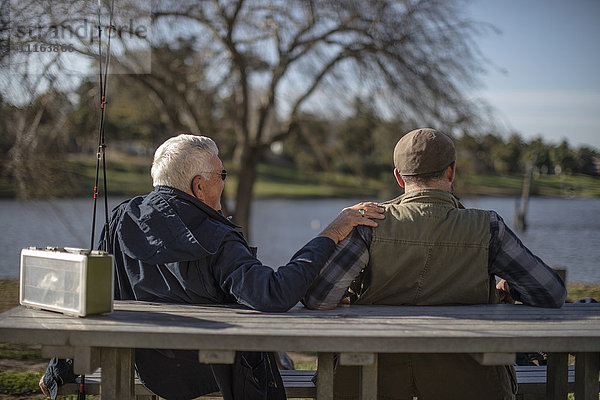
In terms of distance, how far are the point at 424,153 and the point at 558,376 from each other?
3.46 feet

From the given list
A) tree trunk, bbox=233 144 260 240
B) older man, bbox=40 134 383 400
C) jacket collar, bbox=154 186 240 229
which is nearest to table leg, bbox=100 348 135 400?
older man, bbox=40 134 383 400

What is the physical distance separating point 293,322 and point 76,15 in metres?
5.24

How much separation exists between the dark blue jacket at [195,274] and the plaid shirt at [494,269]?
0.08 metres

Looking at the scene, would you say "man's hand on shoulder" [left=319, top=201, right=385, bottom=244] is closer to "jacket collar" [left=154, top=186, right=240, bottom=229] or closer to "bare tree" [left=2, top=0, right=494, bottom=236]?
"jacket collar" [left=154, top=186, right=240, bottom=229]

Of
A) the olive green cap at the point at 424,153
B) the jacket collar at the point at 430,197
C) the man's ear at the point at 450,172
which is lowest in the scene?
the jacket collar at the point at 430,197

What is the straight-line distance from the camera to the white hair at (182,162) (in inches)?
112

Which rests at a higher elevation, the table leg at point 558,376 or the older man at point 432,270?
the older man at point 432,270

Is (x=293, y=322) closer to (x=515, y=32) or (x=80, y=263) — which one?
(x=80, y=263)

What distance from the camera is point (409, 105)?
8789 mm

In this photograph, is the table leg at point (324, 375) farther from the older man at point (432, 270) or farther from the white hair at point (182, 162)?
the white hair at point (182, 162)

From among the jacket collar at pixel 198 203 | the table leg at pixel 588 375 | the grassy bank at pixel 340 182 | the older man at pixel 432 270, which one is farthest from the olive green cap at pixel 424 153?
the grassy bank at pixel 340 182

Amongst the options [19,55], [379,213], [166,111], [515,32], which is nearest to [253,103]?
[166,111]

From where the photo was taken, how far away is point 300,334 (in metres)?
2.22

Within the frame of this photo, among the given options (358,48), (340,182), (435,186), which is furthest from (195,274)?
(340,182)
